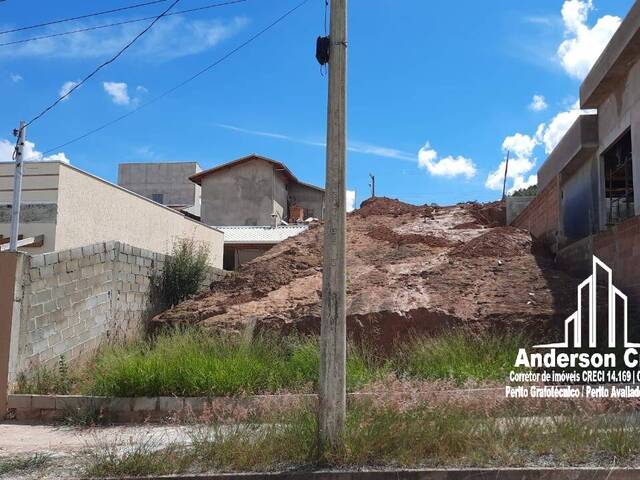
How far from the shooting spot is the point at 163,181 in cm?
5634

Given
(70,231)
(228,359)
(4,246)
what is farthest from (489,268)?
(4,246)

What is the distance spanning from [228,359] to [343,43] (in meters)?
5.09

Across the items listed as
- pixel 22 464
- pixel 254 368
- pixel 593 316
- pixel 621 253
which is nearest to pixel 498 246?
pixel 621 253

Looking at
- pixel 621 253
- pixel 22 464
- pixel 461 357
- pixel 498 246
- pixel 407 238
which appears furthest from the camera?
pixel 407 238

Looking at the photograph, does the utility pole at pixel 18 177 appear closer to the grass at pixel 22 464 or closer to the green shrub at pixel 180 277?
the green shrub at pixel 180 277

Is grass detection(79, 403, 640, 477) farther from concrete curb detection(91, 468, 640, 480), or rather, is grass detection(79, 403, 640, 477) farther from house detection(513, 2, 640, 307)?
house detection(513, 2, 640, 307)

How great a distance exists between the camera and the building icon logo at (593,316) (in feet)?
31.3

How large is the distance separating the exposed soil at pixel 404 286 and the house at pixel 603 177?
0.89 m

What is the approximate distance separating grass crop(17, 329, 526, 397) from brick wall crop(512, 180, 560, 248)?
243 inches

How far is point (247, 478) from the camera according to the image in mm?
5777

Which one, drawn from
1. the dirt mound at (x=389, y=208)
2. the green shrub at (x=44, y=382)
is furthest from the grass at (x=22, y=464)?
the dirt mound at (x=389, y=208)

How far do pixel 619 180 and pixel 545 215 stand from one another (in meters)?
2.01

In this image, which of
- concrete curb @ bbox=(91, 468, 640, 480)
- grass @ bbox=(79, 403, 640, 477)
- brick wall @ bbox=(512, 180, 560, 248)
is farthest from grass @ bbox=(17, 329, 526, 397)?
brick wall @ bbox=(512, 180, 560, 248)

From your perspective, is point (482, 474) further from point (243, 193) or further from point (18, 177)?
point (243, 193)
